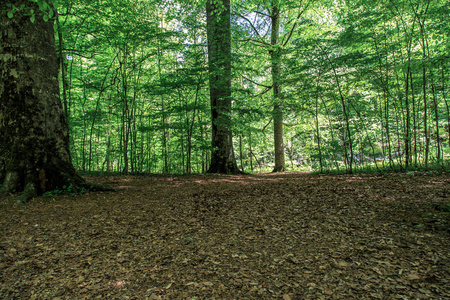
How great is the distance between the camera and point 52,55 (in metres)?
3.65

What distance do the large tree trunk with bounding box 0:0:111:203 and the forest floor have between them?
17.1 inches

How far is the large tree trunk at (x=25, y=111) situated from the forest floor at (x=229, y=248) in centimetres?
43

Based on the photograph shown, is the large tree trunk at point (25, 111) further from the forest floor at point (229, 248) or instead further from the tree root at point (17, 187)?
the forest floor at point (229, 248)

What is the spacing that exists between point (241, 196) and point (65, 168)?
304 cm

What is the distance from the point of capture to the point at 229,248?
7.05ft

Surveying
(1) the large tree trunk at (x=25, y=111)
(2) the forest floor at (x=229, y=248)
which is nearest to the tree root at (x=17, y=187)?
(1) the large tree trunk at (x=25, y=111)

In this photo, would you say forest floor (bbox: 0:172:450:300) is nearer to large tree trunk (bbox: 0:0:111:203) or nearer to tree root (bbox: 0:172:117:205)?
tree root (bbox: 0:172:117:205)

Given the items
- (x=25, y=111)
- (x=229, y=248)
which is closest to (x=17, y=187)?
(x=25, y=111)

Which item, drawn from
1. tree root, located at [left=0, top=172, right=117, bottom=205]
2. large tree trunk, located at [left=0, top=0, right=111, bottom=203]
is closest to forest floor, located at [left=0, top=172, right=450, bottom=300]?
tree root, located at [left=0, top=172, right=117, bottom=205]

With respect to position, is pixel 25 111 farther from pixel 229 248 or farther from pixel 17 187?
pixel 229 248

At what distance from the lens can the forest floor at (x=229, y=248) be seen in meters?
1.55

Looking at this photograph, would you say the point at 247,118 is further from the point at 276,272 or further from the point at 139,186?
the point at 276,272

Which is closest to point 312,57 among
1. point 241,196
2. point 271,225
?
point 241,196

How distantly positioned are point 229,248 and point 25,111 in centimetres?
365
